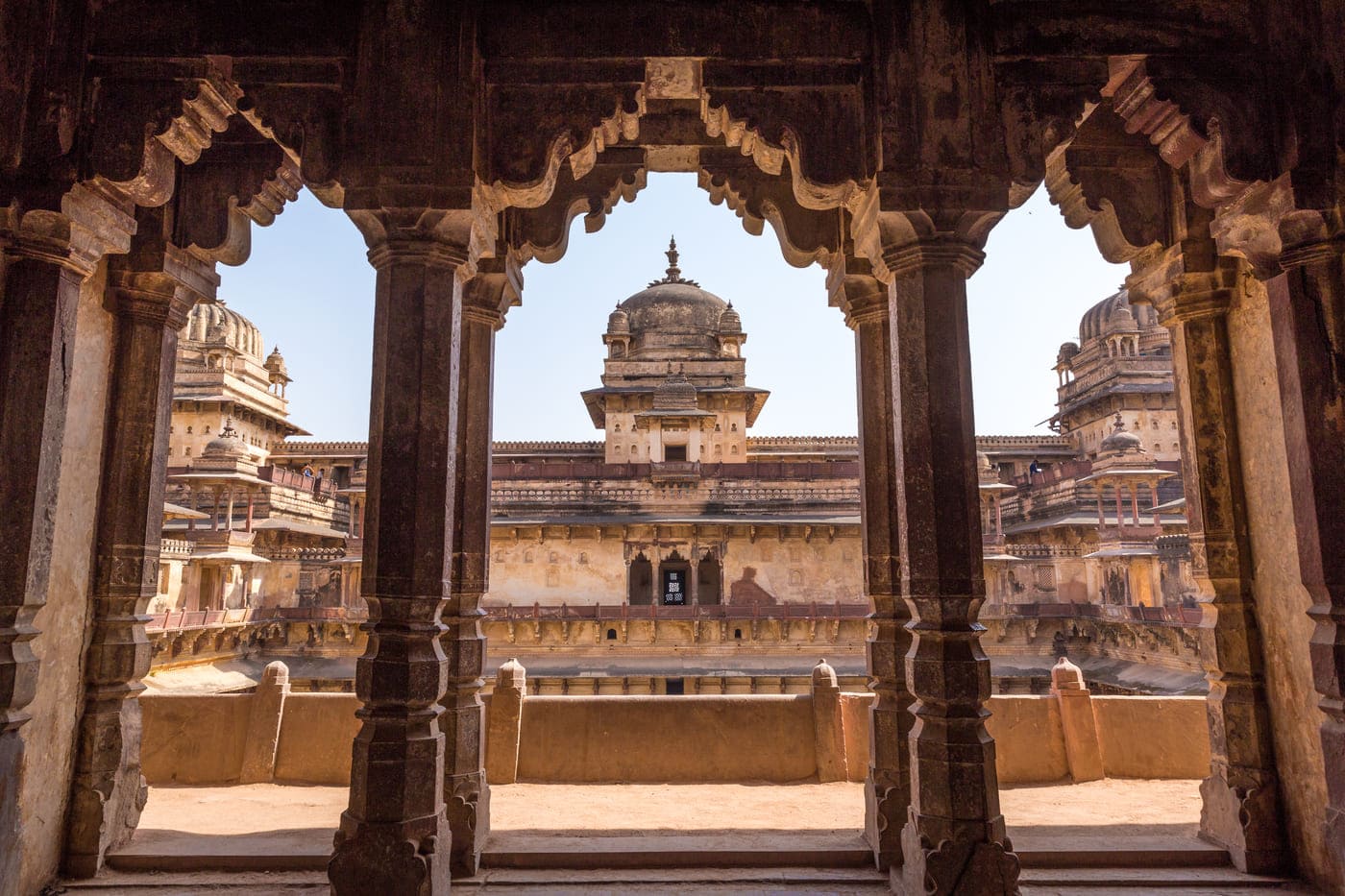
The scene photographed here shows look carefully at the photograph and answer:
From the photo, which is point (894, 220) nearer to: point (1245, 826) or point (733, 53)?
point (733, 53)

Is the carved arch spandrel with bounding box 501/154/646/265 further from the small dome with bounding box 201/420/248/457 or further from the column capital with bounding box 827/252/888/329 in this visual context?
the small dome with bounding box 201/420/248/457

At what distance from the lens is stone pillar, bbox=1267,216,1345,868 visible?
3.51 m

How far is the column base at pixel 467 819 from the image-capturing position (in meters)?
4.22

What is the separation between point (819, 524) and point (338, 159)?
1928cm

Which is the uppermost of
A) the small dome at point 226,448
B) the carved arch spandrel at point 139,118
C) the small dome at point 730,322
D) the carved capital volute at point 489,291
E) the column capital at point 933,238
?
the small dome at point 730,322

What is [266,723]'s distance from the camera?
21.5 feet

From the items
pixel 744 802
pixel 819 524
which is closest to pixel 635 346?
pixel 819 524

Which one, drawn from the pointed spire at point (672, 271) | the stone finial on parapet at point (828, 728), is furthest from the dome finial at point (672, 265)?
the stone finial on parapet at point (828, 728)

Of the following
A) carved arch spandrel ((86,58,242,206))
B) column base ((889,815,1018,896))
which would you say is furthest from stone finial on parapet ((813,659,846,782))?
carved arch spandrel ((86,58,242,206))

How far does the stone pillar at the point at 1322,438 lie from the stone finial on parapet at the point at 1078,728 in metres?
2.89

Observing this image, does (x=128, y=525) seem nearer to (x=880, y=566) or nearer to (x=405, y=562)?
(x=405, y=562)

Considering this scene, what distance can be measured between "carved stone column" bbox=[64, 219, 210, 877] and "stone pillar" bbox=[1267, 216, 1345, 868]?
5980 millimetres

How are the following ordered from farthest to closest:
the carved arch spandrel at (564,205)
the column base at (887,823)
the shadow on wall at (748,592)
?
the shadow on wall at (748,592)
the carved arch spandrel at (564,205)
the column base at (887,823)

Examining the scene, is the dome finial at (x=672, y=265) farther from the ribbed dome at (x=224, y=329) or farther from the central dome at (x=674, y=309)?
the ribbed dome at (x=224, y=329)
